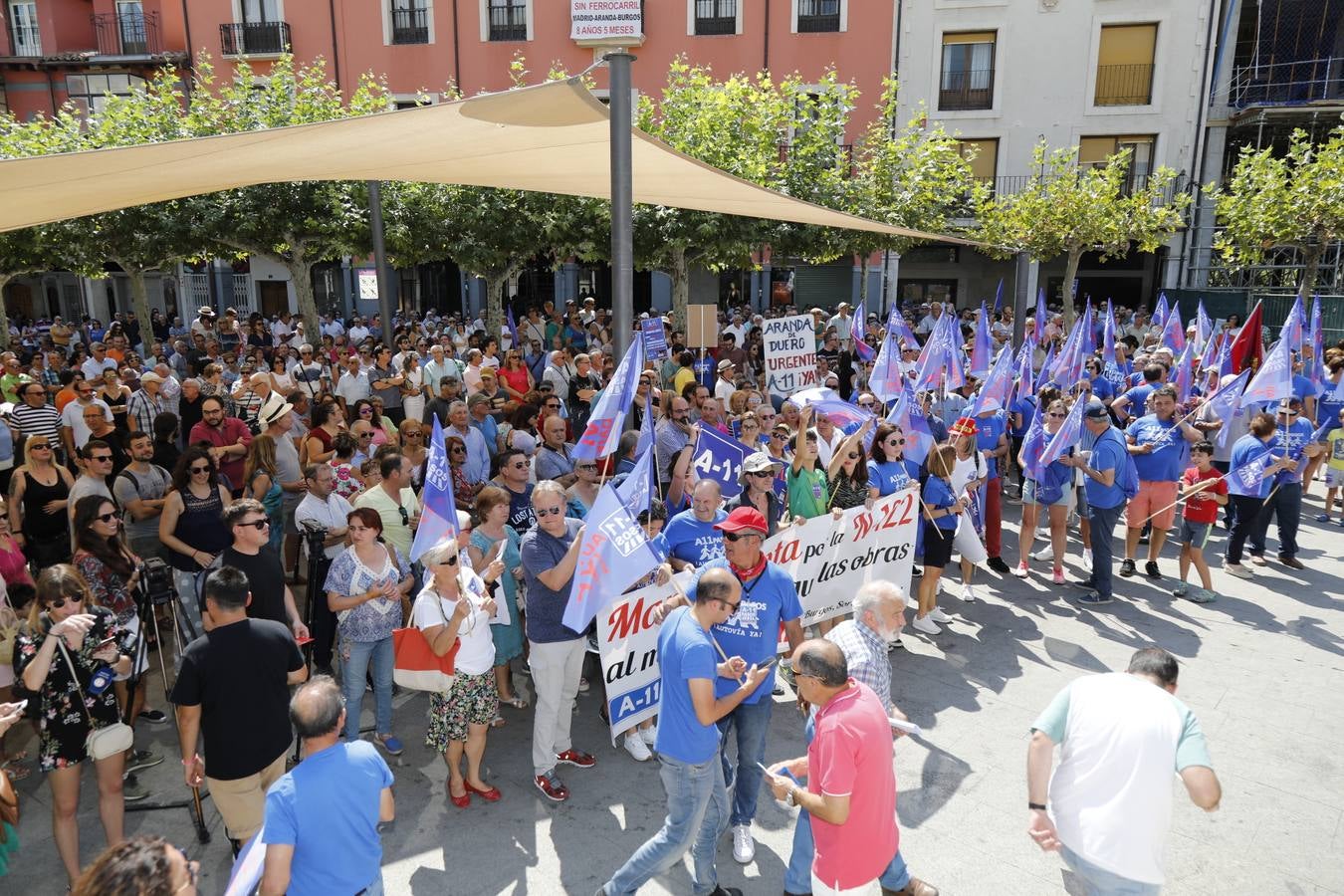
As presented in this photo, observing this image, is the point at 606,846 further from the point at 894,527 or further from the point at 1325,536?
the point at 1325,536

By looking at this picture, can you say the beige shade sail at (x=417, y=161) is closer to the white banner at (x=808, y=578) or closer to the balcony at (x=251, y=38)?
the white banner at (x=808, y=578)

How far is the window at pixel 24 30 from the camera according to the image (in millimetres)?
31109

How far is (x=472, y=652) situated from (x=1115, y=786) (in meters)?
3.08

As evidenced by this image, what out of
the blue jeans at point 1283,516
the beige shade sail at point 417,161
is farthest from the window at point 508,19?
the blue jeans at point 1283,516

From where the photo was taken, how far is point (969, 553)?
7645 millimetres

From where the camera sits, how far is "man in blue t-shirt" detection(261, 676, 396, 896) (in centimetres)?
294

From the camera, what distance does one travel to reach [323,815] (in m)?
2.98

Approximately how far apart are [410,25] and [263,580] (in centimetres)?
2891

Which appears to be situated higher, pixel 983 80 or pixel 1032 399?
pixel 983 80

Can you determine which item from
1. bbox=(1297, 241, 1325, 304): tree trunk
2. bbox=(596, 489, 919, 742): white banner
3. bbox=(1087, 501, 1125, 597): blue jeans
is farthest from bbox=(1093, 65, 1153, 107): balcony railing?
bbox=(596, 489, 919, 742): white banner

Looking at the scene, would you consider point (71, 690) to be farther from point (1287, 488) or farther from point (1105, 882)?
point (1287, 488)

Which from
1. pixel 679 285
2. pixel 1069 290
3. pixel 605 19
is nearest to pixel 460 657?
pixel 679 285

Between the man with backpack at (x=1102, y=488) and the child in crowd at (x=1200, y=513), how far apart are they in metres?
0.60

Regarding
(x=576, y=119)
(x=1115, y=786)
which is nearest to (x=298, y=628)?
(x=576, y=119)
